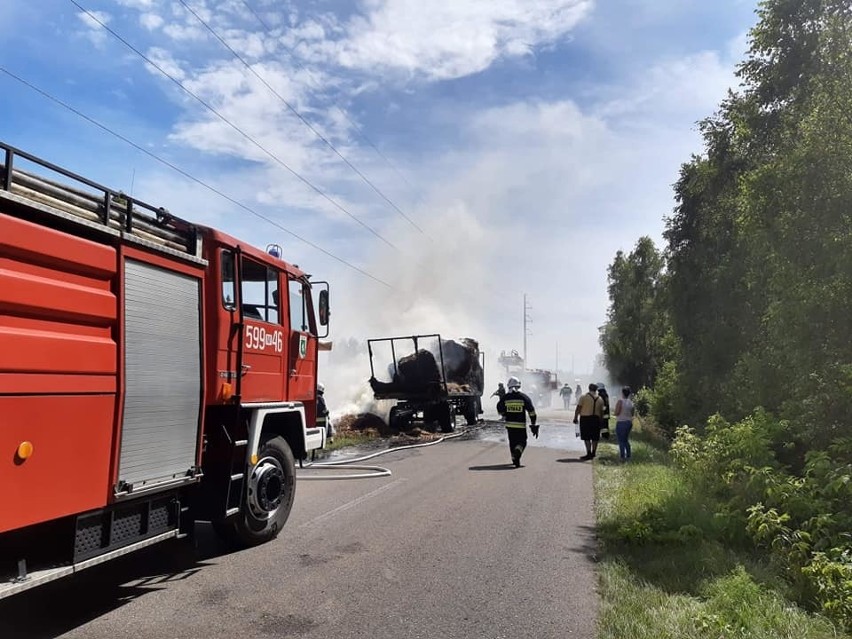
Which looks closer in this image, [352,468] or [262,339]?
[262,339]

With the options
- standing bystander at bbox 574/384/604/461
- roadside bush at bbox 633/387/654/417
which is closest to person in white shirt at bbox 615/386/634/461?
standing bystander at bbox 574/384/604/461

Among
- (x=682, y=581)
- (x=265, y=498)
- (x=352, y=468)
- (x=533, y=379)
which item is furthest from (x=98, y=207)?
(x=533, y=379)

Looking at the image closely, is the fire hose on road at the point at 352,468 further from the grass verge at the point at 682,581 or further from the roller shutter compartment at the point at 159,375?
the roller shutter compartment at the point at 159,375

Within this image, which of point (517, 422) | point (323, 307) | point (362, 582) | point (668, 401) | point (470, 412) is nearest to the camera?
point (362, 582)

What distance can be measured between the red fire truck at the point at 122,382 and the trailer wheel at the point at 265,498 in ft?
0.06

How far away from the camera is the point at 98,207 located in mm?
4539

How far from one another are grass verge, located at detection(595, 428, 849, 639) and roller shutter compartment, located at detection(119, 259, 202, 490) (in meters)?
3.44

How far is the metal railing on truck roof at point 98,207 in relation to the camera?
12.5 ft

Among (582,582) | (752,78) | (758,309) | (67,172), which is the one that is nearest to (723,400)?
(758,309)

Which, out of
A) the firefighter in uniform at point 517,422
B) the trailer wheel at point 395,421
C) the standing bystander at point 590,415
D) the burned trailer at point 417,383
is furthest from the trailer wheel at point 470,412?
the firefighter in uniform at point 517,422

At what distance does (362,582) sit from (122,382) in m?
2.51

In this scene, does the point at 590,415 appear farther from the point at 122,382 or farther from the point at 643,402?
the point at 643,402

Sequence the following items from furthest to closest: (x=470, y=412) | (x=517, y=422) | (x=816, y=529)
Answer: (x=470, y=412) < (x=517, y=422) < (x=816, y=529)

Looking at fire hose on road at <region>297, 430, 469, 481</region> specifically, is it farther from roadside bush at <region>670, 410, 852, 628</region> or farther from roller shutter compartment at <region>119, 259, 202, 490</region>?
roller shutter compartment at <region>119, 259, 202, 490</region>
